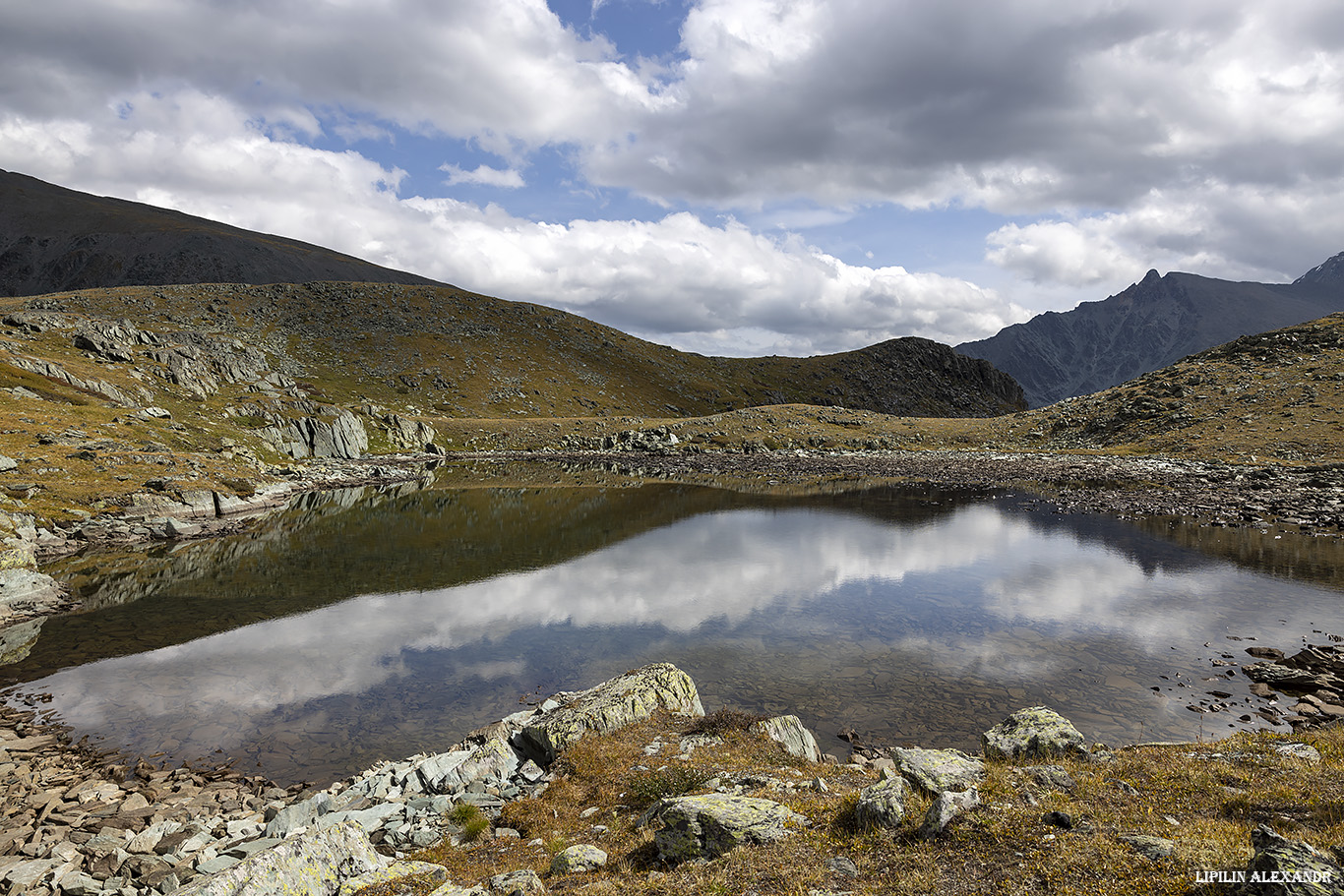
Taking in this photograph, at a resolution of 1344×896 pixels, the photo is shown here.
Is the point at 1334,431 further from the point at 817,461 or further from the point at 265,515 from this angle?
the point at 265,515

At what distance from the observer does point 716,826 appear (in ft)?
33.2

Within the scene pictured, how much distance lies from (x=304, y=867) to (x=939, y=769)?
11.7 m

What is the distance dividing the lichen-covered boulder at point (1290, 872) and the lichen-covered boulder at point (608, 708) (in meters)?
13.5

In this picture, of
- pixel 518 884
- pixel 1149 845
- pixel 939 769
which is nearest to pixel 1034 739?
pixel 939 769

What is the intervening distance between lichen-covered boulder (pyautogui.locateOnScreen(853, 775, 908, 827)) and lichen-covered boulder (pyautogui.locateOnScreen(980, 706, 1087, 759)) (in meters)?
4.49

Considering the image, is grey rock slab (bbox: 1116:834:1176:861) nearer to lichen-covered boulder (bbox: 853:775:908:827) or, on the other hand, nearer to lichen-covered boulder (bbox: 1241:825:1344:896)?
lichen-covered boulder (bbox: 1241:825:1344:896)

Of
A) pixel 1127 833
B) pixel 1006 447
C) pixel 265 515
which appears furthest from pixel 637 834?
pixel 1006 447

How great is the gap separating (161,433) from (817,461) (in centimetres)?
9527

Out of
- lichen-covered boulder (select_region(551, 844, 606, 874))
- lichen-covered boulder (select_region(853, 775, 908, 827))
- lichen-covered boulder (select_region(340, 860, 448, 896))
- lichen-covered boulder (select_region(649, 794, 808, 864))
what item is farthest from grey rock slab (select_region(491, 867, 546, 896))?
lichen-covered boulder (select_region(853, 775, 908, 827))

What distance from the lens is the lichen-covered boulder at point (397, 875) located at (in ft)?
33.7

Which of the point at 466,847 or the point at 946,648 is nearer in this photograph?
the point at 466,847

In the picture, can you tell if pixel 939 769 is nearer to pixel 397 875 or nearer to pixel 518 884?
pixel 518 884

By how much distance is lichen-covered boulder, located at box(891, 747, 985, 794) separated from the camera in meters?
10.9

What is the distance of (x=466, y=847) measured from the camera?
12195mm
